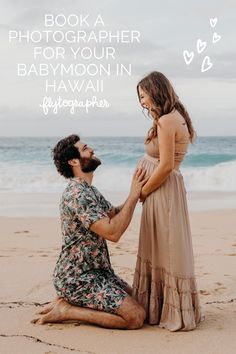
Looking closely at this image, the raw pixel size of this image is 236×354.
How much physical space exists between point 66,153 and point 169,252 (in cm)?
100

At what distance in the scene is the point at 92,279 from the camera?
427 cm

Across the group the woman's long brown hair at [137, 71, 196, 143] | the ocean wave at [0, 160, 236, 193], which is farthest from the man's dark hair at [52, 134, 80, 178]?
the ocean wave at [0, 160, 236, 193]

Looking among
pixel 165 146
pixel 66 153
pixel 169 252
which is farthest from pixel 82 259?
pixel 165 146

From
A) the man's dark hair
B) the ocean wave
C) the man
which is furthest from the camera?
the ocean wave

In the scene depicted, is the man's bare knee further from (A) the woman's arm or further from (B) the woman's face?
(B) the woman's face

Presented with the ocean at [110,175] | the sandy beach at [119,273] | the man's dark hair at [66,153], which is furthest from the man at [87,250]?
the ocean at [110,175]

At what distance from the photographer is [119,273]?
611 cm

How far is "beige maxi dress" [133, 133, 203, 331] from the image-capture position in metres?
4.19

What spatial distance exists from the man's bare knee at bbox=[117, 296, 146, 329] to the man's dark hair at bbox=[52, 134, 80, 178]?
0.99m

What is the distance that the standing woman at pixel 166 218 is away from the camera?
4102 millimetres

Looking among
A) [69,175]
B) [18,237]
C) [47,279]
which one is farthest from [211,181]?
[69,175]

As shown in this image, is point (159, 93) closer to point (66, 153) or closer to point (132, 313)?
point (66, 153)

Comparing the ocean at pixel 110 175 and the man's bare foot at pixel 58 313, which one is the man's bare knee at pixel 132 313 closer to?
the man's bare foot at pixel 58 313

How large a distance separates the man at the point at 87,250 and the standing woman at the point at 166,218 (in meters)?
0.14
